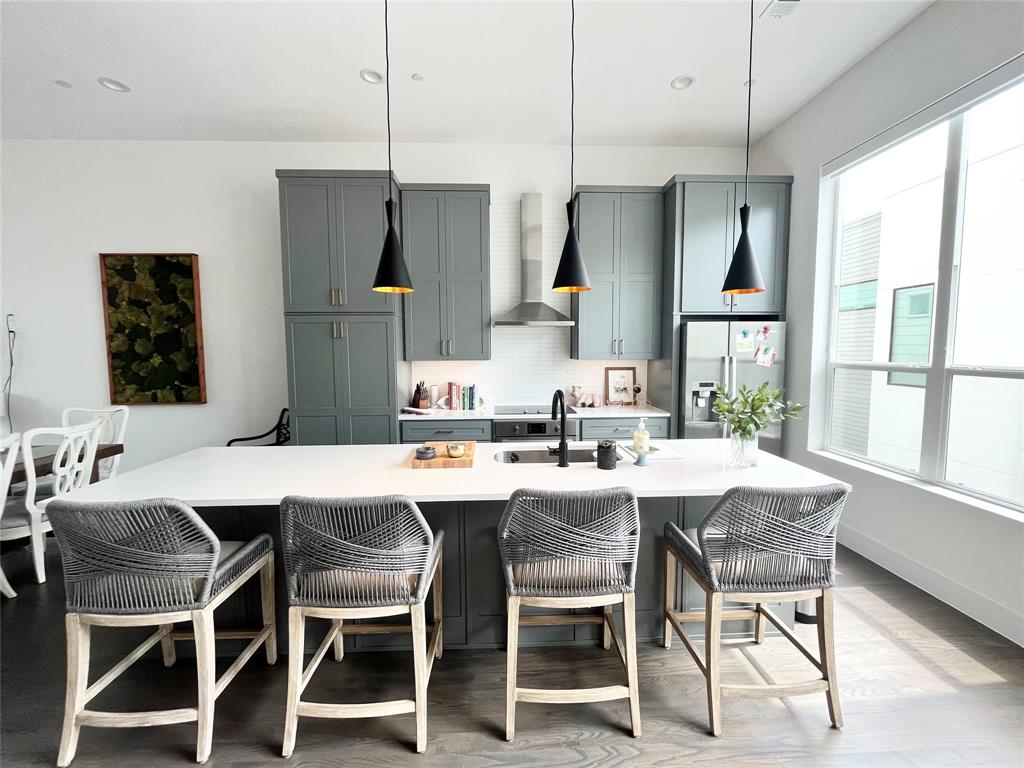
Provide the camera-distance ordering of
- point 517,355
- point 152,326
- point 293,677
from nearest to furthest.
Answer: point 293,677 < point 152,326 < point 517,355

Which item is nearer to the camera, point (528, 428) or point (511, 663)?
point (511, 663)

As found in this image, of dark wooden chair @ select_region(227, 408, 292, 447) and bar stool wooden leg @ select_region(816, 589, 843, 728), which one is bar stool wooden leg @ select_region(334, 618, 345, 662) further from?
dark wooden chair @ select_region(227, 408, 292, 447)

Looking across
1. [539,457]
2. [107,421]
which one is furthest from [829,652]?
[107,421]

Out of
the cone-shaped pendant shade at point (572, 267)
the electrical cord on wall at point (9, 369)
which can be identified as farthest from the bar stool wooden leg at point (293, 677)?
the electrical cord on wall at point (9, 369)

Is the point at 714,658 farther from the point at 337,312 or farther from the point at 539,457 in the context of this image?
the point at 337,312

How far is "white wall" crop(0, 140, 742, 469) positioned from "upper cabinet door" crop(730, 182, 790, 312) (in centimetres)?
70

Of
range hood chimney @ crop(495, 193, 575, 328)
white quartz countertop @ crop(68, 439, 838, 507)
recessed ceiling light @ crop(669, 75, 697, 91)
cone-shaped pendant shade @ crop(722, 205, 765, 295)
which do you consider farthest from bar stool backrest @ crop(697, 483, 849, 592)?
recessed ceiling light @ crop(669, 75, 697, 91)

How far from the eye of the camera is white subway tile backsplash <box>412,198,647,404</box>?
4.05 meters

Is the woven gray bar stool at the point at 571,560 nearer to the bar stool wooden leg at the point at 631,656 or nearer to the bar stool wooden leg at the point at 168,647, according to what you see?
the bar stool wooden leg at the point at 631,656

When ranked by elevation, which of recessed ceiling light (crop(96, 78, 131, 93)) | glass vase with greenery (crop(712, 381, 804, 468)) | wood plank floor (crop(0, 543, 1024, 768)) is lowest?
wood plank floor (crop(0, 543, 1024, 768))

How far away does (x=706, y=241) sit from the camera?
3549 millimetres

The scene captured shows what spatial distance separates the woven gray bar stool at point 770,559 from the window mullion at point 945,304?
1.69 m

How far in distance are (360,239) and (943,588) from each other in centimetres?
450

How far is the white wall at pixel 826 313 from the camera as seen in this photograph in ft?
6.91
